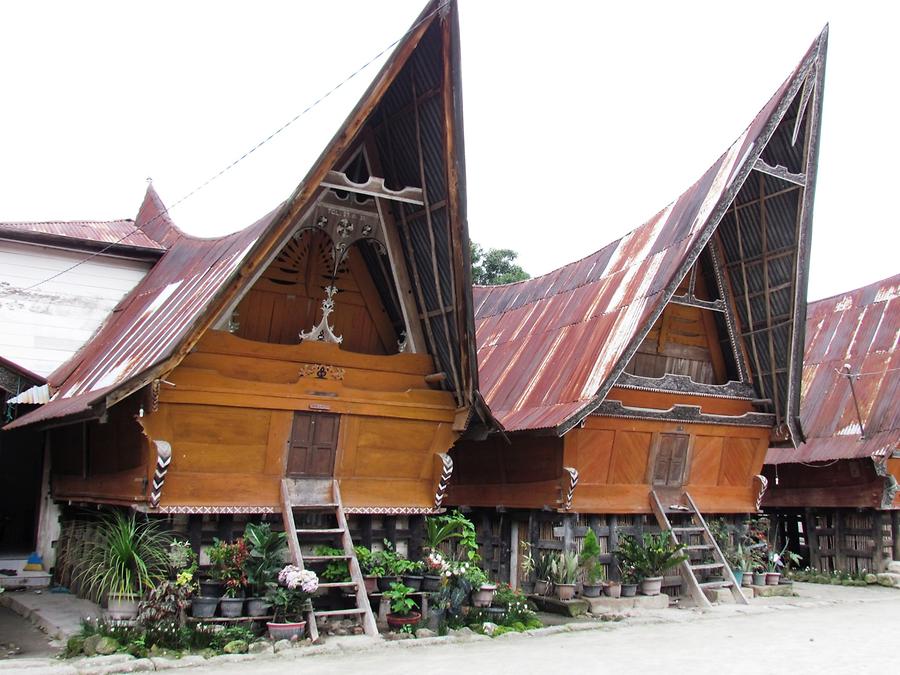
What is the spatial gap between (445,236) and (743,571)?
8799 mm

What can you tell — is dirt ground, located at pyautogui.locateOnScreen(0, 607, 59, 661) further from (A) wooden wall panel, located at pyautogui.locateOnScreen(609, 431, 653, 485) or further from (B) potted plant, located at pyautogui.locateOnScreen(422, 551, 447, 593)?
(A) wooden wall panel, located at pyautogui.locateOnScreen(609, 431, 653, 485)

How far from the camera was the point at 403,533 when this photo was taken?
12.4m

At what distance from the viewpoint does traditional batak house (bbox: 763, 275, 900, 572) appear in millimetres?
19328

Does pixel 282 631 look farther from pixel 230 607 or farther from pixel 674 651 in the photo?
pixel 674 651

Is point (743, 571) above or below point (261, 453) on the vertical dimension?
below

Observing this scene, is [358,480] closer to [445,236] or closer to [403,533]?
[403,533]

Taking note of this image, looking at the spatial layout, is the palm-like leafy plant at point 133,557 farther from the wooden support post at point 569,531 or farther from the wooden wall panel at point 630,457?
the wooden wall panel at point 630,457

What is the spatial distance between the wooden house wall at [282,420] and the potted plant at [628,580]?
386 centimetres

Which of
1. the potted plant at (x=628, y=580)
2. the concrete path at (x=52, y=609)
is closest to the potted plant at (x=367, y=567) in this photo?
the concrete path at (x=52, y=609)

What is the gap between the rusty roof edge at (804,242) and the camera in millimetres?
14734

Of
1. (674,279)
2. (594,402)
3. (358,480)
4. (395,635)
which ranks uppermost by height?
(674,279)

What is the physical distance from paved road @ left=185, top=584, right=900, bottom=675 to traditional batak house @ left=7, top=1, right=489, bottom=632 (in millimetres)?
1372

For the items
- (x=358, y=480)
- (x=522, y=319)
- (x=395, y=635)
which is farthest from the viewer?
(x=522, y=319)

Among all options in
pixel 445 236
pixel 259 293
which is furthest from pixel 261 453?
pixel 445 236
